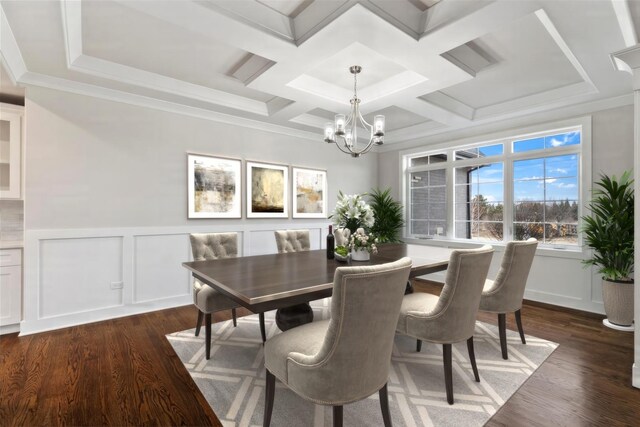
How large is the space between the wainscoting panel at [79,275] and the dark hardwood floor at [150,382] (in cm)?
28

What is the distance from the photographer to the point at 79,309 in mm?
3309

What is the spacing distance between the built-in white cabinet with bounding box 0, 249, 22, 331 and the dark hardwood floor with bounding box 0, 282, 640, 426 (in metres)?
0.21

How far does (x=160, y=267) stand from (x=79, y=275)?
79cm

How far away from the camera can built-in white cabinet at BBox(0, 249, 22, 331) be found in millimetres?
3012

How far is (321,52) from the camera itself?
2543 millimetres

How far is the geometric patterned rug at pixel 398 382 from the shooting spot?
6.00 feet

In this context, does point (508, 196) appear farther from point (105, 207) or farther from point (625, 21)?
point (105, 207)

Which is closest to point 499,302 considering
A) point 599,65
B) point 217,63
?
point 599,65

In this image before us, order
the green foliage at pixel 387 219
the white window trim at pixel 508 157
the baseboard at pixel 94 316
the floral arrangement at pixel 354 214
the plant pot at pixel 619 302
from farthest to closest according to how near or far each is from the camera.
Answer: the green foliage at pixel 387 219 → the white window trim at pixel 508 157 → the plant pot at pixel 619 302 → the baseboard at pixel 94 316 → the floral arrangement at pixel 354 214

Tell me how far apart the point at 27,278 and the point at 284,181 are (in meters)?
3.20

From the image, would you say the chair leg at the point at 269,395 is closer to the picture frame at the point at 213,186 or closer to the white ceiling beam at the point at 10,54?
the picture frame at the point at 213,186

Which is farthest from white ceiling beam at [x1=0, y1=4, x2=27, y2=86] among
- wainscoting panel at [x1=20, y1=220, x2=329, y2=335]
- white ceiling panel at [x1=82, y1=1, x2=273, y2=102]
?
wainscoting panel at [x1=20, y1=220, x2=329, y2=335]

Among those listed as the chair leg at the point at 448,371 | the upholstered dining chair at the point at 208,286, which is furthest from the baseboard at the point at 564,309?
the upholstered dining chair at the point at 208,286

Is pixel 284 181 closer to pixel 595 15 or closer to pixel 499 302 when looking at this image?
pixel 499 302
